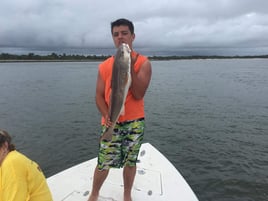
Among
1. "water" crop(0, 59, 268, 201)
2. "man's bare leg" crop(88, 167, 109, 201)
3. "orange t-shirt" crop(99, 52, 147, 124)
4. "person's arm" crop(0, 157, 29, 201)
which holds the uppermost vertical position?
"orange t-shirt" crop(99, 52, 147, 124)

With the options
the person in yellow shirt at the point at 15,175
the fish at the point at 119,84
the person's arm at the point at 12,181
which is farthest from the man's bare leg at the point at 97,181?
the person's arm at the point at 12,181

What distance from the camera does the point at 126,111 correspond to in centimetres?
379

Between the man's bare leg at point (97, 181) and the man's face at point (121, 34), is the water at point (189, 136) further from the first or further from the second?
the man's face at point (121, 34)

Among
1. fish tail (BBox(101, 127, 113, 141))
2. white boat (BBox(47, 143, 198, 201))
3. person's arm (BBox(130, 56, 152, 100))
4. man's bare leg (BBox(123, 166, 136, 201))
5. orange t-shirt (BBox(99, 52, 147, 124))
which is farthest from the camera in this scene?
white boat (BBox(47, 143, 198, 201))

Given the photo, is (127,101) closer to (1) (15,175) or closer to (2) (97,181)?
(2) (97,181)

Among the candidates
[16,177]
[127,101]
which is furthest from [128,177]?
[16,177]

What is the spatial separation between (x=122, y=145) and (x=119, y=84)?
958 millimetres

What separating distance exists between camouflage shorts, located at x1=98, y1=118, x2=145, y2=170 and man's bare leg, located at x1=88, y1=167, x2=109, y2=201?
93 mm

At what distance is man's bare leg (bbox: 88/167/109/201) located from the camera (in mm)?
4141

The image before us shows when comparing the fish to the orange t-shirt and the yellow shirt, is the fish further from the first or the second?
the yellow shirt

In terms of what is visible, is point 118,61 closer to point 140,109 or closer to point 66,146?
point 140,109

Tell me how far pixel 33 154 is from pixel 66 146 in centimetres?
142

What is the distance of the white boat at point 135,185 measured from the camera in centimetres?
464

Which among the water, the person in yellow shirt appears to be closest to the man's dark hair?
the person in yellow shirt
